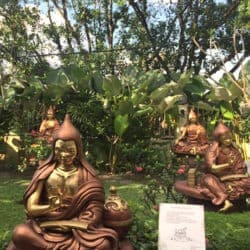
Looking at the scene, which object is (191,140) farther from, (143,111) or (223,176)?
(223,176)

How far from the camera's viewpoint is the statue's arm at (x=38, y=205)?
11.4ft

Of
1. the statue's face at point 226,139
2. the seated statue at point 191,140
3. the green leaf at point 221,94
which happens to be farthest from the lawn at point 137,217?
the green leaf at point 221,94

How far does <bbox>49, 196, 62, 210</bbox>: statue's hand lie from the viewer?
351 cm

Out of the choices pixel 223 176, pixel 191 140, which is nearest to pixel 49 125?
pixel 191 140

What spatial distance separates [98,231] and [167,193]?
8.54 feet

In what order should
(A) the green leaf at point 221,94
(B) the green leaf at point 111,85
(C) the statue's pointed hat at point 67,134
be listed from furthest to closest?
(A) the green leaf at point 221,94
(B) the green leaf at point 111,85
(C) the statue's pointed hat at point 67,134

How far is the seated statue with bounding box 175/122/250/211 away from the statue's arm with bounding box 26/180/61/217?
113 inches

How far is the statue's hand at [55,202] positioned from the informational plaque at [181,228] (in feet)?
2.53

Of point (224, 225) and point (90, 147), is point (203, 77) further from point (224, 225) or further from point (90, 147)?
point (224, 225)

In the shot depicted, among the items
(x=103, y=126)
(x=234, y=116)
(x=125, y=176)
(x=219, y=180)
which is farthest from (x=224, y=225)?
(x=234, y=116)

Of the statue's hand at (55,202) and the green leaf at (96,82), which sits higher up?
the green leaf at (96,82)

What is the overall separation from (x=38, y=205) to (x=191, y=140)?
655cm

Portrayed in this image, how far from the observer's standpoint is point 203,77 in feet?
34.1

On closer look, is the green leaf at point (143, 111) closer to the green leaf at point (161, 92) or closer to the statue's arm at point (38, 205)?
the green leaf at point (161, 92)
